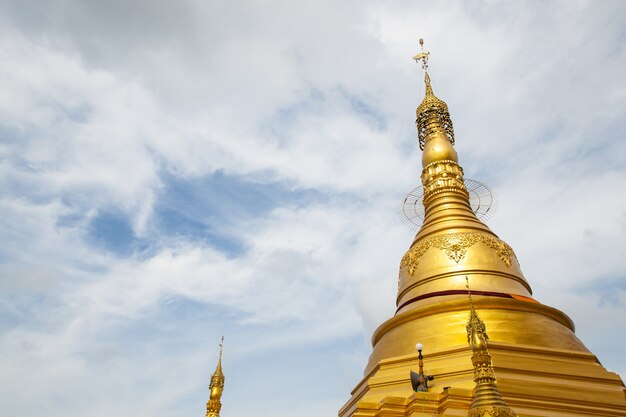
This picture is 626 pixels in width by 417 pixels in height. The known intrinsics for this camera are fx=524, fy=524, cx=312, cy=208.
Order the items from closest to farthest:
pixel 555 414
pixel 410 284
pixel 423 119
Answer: pixel 555 414 → pixel 410 284 → pixel 423 119

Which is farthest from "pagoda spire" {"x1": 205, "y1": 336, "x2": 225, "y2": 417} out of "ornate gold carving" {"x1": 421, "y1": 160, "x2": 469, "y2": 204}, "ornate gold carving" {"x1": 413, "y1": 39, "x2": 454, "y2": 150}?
"ornate gold carving" {"x1": 413, "y1": 39, "x2": 454, "y2": 150}

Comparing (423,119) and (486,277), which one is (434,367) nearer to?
(486,277)

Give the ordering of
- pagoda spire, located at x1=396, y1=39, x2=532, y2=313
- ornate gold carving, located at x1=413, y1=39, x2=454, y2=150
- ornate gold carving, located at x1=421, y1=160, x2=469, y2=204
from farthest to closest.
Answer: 1. ornate gold carving, located at x1=413, y1=39, x2=454, y2=150
2. ornate gold carving, located at x1=421, y1=160, x2=469, y2=204
3. pagoda spire, located at x1=396, y1=39, x2=532, y2=313

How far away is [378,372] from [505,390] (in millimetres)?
3022

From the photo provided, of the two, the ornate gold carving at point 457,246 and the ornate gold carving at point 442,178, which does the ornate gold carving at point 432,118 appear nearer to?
the ornate gold carving at point 442,178

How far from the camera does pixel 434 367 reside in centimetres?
1075

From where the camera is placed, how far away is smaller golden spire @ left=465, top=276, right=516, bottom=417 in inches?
220

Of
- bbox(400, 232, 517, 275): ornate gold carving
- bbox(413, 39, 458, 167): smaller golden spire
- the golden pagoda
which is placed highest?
bbox(413, 39, 458, 167): smaller golden spire

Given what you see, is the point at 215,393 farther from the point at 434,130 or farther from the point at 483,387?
the point at 434,130

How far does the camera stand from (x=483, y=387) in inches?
230

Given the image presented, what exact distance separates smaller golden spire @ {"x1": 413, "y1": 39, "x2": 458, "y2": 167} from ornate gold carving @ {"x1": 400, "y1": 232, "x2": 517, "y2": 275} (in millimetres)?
4170

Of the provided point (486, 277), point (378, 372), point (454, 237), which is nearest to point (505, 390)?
point (378, 372)

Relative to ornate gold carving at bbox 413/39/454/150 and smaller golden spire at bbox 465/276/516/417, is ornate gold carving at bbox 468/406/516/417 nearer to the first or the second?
smaller golden spire at bbox 465/276/516/417

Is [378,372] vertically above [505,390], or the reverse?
[378,372]
